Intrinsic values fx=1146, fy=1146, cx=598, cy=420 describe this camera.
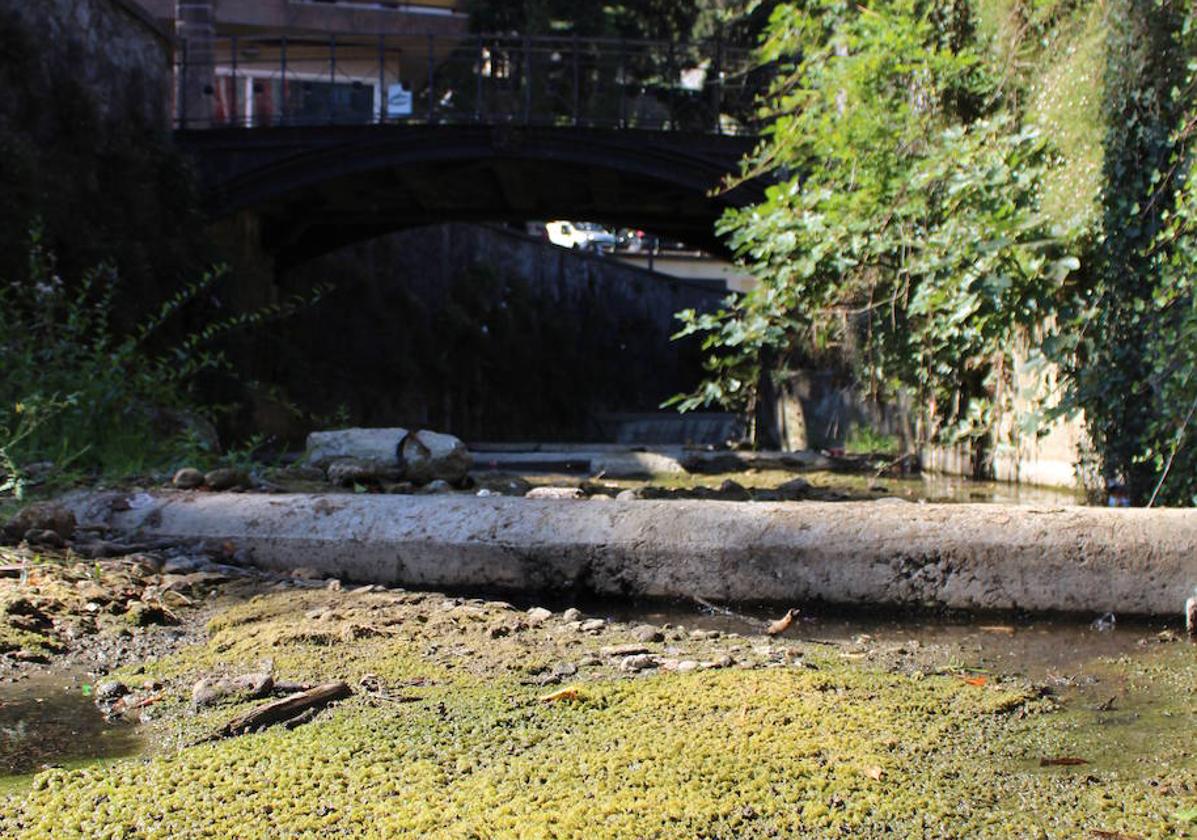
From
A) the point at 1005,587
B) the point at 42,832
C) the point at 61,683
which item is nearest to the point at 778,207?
the point at 1005,587

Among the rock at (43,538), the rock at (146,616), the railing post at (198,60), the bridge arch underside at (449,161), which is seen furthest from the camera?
the railing post at (198,60)

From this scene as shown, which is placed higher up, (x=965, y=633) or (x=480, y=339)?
(x=480, y=339)

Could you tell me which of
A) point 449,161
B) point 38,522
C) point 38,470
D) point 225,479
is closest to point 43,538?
point 38,522

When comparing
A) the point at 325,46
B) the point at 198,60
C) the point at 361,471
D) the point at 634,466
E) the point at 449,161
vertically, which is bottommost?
the point at 634,466

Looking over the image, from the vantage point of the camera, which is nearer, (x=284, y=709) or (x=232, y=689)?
(x=284, y=709)

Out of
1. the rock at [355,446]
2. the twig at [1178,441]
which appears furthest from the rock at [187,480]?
the twig at [1178,441]

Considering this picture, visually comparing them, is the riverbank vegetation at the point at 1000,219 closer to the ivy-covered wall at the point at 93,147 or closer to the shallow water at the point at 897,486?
the shallow water at the point at 897,486

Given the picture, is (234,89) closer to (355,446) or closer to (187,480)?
(355,446)

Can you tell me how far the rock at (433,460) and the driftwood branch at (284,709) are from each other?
4.19 metres

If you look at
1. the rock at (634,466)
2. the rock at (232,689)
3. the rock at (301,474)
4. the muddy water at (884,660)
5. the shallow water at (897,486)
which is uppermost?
the rock at (232,689)

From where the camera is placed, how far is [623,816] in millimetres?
1613

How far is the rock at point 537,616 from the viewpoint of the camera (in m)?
2.91

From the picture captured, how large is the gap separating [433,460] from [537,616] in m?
3.66

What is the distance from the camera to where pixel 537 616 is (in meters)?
2.97
